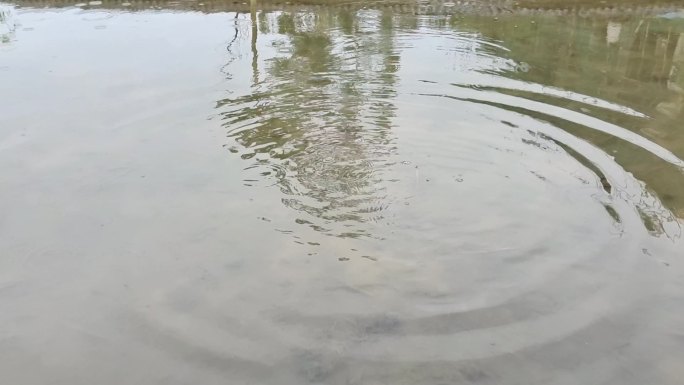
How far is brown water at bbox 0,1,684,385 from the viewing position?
296 cm

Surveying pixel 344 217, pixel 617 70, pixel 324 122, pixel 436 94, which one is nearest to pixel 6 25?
pixel 324 122

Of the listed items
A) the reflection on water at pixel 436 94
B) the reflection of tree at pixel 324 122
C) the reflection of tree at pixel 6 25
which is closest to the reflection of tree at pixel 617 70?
the reflection on water at pixel 436 94

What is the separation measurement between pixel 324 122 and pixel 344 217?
1646 mm

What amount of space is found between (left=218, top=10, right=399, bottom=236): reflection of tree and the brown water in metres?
0.03

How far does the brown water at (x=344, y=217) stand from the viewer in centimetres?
296

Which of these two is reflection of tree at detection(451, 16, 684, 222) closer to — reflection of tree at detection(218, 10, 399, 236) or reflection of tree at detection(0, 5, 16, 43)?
reflection of tree at detection(218, 10, 399, 236)

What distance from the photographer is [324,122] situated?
5434mm

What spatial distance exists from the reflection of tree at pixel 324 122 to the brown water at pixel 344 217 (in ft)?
0.08

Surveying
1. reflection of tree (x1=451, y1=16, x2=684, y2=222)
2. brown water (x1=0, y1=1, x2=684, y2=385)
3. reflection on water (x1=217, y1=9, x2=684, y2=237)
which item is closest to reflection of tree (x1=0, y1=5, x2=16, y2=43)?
brown water (x1=0, y1=1, x2=684, y2=385)

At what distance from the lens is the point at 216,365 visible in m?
2.88

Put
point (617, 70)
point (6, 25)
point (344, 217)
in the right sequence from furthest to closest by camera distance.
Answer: point (6, 25) → point (617, 70) → point (344, 217)

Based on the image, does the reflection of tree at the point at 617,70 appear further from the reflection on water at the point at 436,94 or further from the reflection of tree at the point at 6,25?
the reflection of tree at the point at 6,25

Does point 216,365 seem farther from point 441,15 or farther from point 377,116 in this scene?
point 441,15

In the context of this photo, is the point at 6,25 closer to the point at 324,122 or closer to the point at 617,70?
the point at 324,122
